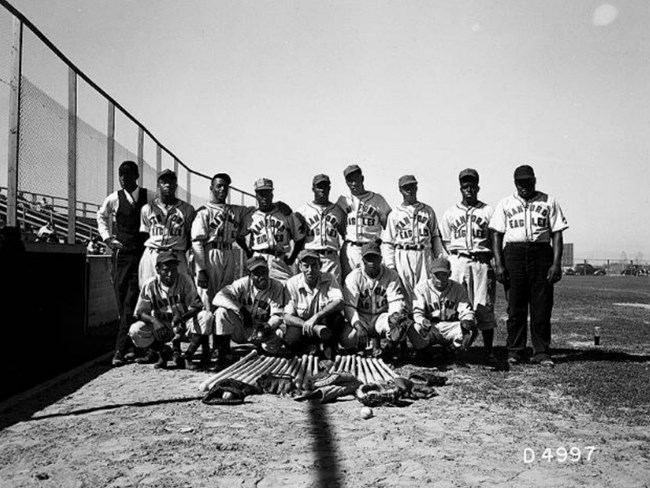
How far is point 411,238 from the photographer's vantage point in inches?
266

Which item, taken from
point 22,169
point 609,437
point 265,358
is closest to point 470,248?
point 265,358

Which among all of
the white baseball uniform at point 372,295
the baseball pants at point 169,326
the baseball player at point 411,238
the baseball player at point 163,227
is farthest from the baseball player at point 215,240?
the baseball player at point 411,238

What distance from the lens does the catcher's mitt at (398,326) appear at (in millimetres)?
5930

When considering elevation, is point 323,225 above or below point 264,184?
below

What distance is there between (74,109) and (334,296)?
3.97 metres

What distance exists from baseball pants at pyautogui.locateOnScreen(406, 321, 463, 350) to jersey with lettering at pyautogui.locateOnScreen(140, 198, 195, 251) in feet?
9.06

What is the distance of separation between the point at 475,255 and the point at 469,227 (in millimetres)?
329

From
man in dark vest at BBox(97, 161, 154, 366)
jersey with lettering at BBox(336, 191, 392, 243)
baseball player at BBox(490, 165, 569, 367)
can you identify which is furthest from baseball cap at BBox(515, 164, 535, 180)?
man in dark vest at BBox(97, 161, 154, 366)

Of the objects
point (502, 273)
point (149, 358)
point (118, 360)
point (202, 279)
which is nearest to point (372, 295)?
point (502, 273)

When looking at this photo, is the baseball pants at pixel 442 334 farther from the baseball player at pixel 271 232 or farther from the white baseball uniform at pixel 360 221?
the baseball player at pixel 271 232

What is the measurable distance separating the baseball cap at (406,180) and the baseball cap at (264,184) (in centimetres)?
156

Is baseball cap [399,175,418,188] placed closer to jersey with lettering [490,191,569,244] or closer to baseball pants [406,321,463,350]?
jersey with lettering [490,191,569,244]

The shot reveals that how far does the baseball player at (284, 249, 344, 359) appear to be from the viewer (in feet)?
19.8

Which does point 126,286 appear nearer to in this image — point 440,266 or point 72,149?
point 72,149
